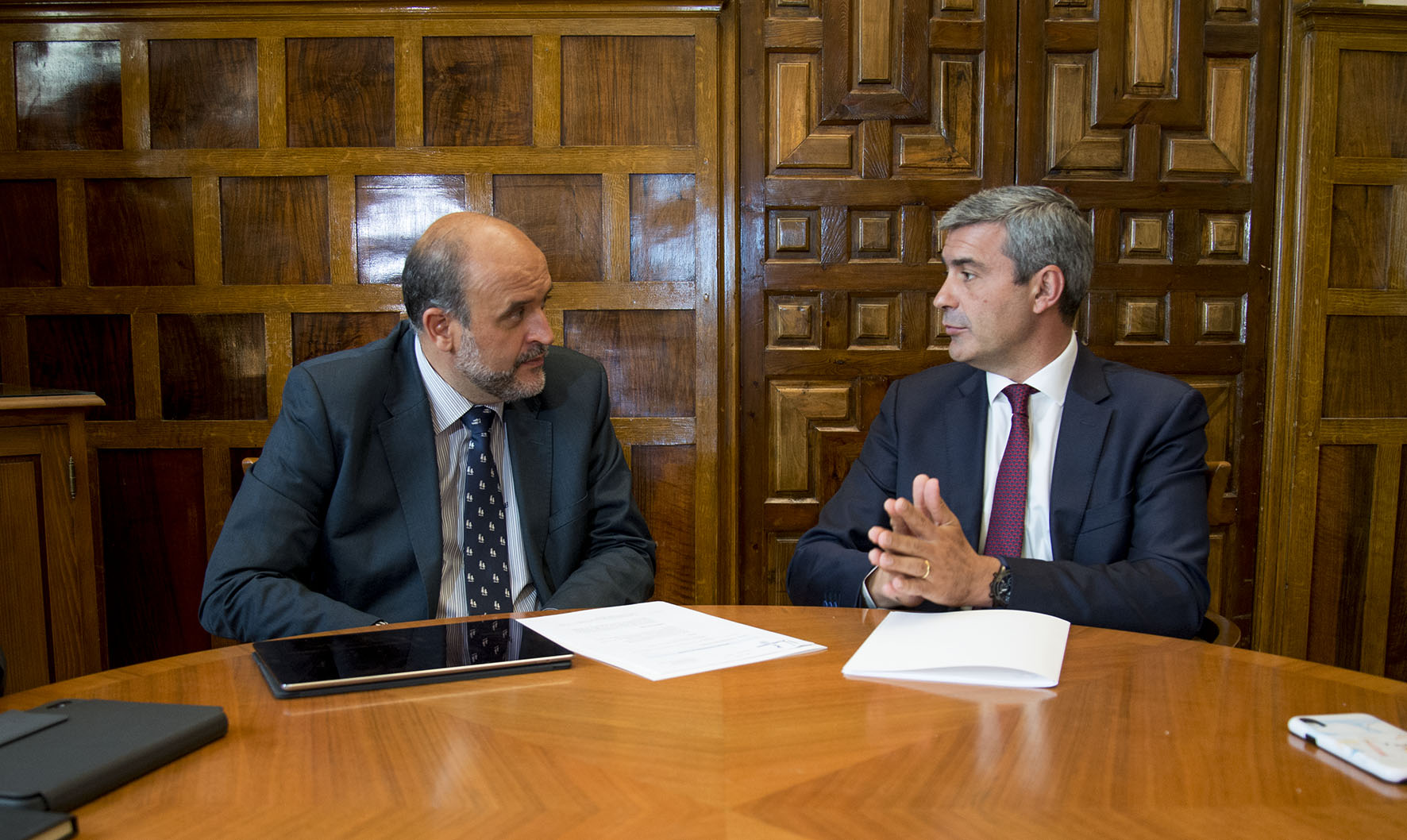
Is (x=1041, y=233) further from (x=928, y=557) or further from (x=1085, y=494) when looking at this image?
(x=928, y=557)

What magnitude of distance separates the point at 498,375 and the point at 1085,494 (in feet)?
3.72

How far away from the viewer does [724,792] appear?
83 cm

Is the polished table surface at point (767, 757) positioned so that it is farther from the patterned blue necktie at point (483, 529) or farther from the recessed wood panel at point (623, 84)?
the recessed wood panel at point (623, 84)

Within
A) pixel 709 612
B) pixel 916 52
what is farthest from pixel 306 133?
pixel 709 612

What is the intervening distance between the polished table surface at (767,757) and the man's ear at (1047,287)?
3.29 ft

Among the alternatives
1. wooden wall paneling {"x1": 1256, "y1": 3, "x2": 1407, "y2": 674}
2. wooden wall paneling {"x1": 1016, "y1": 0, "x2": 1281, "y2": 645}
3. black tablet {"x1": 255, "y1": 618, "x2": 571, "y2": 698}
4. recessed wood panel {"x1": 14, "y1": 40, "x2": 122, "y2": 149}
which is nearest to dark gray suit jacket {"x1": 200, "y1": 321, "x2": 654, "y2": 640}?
black tablet {"x1": 255, "y1": 618, "x2": 571, "y2": 698}

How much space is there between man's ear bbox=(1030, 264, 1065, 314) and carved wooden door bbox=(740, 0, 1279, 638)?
1.08 m

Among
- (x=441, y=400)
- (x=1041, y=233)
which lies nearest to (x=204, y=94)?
(x=441, y=400)

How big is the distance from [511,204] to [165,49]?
3.75 ft

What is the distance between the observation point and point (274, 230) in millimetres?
3064

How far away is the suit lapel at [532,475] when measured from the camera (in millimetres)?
1948

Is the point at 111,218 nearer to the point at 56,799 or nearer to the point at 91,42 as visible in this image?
the point at 91,42

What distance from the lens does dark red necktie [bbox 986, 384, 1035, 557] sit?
6.13 feet

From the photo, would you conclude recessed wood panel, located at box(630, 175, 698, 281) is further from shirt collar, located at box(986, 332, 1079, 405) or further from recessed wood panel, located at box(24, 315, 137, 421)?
recessed wood panel, located at box(24, 315, 137, 421)
